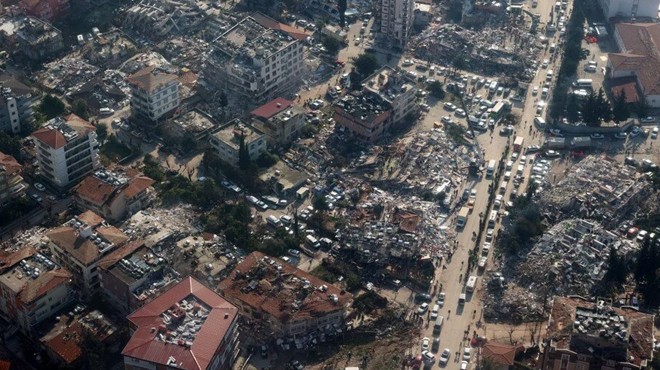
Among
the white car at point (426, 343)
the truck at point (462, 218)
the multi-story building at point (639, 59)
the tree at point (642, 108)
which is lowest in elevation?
the white car at point (426, 343)

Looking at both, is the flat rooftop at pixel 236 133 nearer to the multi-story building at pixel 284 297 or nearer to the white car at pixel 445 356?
the multi-story building at pixel 284 297

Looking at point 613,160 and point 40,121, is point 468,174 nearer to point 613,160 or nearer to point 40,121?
point 613,160

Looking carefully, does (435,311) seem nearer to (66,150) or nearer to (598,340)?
(598,340)

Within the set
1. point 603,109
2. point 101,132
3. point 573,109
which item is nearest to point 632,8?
point 573,109

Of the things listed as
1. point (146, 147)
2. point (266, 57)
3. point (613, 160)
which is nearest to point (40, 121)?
point (146, 147)

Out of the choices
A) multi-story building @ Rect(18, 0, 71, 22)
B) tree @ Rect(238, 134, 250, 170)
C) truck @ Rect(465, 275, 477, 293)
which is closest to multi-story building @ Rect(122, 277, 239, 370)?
tree @ Rect(238, 134, 250, 170)

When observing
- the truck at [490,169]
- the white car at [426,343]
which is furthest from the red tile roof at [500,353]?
the truck at [490,169]

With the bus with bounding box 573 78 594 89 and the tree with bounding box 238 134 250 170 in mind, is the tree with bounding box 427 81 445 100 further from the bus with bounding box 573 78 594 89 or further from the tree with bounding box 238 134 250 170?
the tree with bounding box 238 134 250 170
